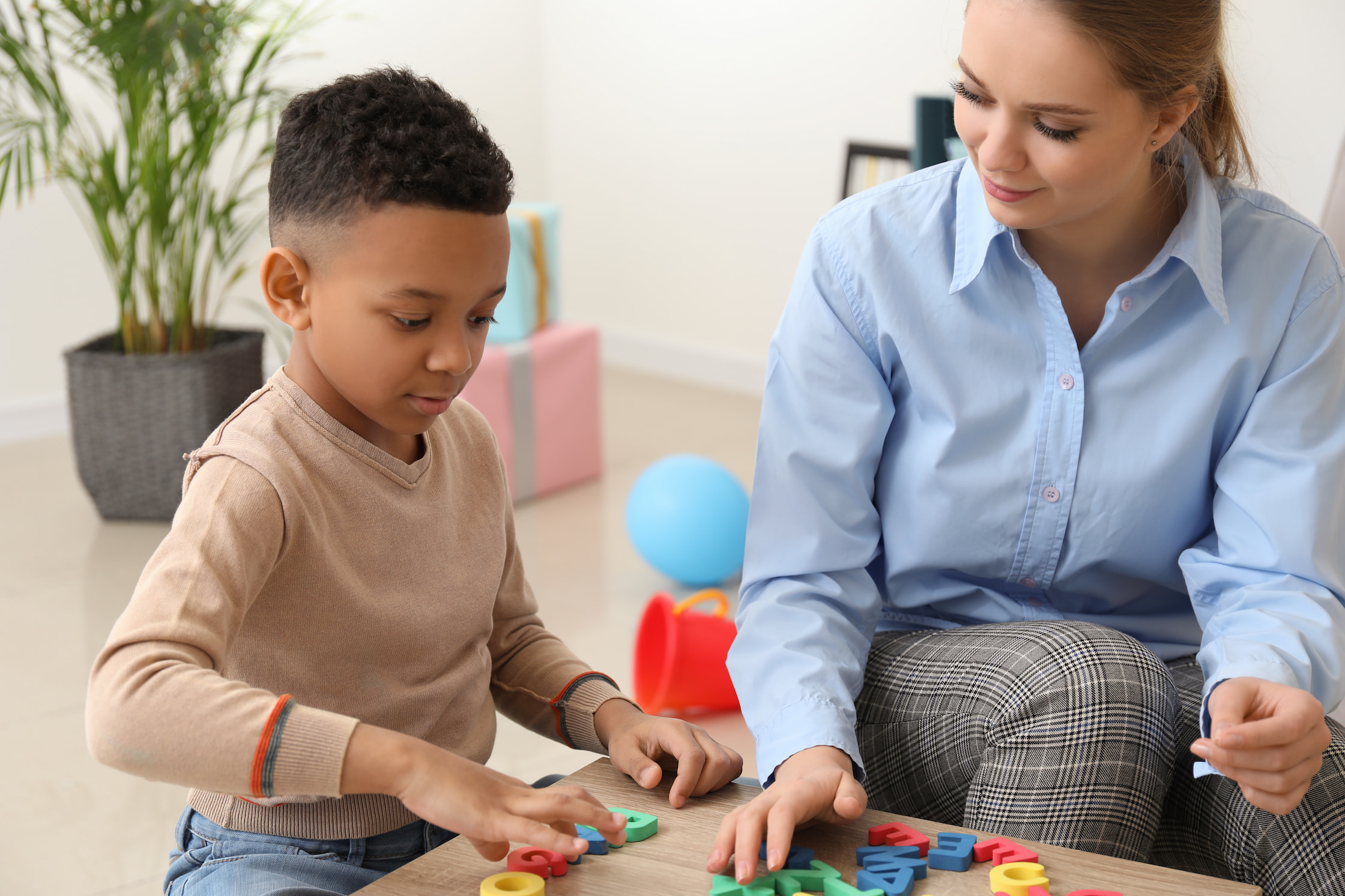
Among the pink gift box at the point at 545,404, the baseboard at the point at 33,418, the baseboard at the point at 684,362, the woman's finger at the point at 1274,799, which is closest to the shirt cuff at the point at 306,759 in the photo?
the woman's finger at the point at 1274,799

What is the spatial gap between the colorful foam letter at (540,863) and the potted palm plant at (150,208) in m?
2.19

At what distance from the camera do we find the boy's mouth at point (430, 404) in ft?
3.04

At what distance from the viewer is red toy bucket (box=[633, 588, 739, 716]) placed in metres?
2.02

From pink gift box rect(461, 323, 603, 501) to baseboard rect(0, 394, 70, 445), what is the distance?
4.50 ft


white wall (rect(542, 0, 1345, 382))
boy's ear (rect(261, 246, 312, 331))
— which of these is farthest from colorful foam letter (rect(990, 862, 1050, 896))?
white wall (rect(542, 0, 1345, 382))

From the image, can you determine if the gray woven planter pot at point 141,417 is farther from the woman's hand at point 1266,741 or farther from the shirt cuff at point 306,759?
the woman's hand at point 1266,741

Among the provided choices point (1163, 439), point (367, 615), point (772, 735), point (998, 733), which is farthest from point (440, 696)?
point (1163, 439)

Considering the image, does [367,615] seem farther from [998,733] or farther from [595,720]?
[998,733]

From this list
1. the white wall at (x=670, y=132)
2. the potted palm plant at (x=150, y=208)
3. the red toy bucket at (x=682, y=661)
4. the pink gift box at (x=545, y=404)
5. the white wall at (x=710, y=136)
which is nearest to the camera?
the red toy bucket at (x=682, y=661)

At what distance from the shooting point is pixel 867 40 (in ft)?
12.1

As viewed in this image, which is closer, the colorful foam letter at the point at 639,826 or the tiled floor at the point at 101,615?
the colorful foam letter at the point at 639,826

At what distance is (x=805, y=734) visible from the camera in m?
0.96

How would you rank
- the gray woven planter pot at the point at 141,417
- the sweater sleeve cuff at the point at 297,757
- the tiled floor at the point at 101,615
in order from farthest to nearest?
the gray woven planter pot at the point at 141,417
the tiled floor at the point at 101,615
the sweater sleeve cuff at the point at 297,757

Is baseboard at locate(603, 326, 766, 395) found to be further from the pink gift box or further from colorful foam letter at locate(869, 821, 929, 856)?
colorful foam letter at locate(869, 821, 929, 856)
